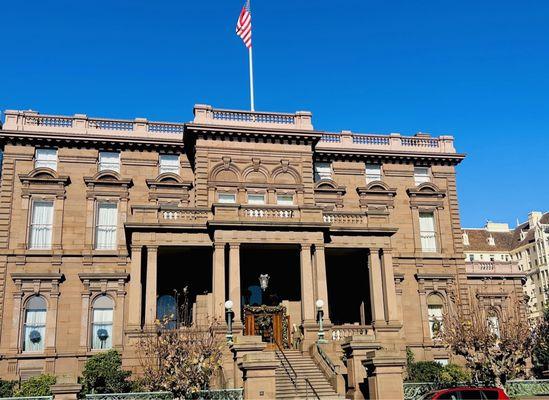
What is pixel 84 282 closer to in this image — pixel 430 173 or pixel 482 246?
pixel 430 173

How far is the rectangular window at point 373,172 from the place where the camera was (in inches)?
1508

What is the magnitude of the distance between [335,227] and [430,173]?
11038mm

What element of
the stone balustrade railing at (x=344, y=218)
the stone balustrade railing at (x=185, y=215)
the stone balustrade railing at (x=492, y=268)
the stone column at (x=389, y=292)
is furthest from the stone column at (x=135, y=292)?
the stone balustrade railing at (x=492, y=268)

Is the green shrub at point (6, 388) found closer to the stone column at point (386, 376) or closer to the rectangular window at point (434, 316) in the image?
the stone column at point (386, 376)

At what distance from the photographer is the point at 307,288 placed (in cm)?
2955

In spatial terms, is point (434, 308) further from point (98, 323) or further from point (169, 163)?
point (98, 323)

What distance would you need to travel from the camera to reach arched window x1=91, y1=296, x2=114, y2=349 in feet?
106

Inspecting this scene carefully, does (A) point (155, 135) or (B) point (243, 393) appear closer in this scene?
(B) point (243, 393)

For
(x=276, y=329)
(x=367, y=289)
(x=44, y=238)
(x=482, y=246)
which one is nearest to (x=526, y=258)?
(x=482, y=246)

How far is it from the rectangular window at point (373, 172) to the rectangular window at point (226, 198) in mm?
9524

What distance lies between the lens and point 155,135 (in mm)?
35781

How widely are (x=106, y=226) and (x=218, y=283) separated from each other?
9.10 meters

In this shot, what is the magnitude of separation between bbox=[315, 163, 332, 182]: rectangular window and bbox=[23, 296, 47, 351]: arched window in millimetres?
17408

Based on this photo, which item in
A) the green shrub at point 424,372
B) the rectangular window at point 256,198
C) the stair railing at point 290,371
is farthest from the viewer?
the rectangular window at point 256,198
